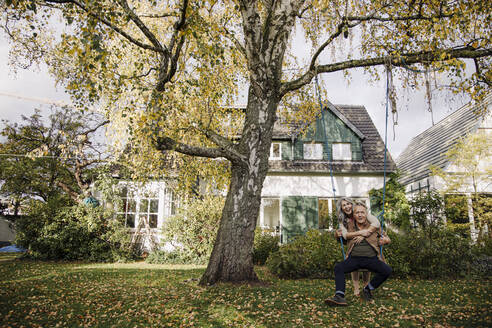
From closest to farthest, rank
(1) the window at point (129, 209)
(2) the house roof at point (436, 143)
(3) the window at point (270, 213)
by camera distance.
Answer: (1) the window at point (129, 209)
(3) the window at point (270, 213)
(2) the house roof at point (436, 143)

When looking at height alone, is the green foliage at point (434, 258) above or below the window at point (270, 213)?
below

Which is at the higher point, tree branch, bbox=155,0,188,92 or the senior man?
tree branch, bbox=155,0,188,92

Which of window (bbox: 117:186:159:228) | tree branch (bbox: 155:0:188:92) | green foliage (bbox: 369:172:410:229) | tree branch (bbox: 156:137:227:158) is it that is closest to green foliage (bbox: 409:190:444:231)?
green foliage (bbox: 369:172:410:229)

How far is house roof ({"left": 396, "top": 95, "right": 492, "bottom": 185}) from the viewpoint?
51.7ft

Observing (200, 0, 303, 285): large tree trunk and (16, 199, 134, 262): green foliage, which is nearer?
(200, 0, 303, 285): large tree trunk

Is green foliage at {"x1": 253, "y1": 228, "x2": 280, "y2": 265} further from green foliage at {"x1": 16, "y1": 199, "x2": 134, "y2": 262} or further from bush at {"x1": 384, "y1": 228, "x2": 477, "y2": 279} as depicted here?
green foliage at {"x1": 16, "y1": 199, "x2": 134, "y2": 262}

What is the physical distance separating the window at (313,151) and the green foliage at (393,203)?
119 inches

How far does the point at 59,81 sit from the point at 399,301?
10.5 m

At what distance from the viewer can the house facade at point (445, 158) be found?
1366cm

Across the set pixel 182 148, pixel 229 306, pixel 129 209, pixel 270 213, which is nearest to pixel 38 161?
pixel 129 209

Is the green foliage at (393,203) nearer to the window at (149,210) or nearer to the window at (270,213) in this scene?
the window at (270,213)

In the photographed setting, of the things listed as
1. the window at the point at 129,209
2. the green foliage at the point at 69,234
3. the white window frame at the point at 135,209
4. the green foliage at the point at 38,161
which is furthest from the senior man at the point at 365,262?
the green foliage at the point at 38,161

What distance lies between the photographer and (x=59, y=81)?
967cm

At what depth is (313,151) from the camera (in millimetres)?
15906
